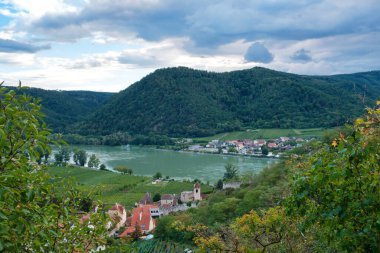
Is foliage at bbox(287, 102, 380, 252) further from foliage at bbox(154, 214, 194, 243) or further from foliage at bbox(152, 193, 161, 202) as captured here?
foliage at bbox(152, 193, 161, 202)

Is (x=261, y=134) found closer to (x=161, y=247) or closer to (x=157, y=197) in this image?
(x=157, y=197)

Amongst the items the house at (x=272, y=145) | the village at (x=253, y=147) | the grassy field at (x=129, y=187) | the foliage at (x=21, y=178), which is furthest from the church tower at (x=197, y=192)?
the house at (x=272, y=145)

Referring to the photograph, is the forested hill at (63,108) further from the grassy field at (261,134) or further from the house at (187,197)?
the house at (187,197)

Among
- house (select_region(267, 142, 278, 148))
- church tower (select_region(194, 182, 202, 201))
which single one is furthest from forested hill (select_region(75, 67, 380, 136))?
church tower (select_region(194, 182, 202, 201))

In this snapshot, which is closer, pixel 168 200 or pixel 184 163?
pixel 168 200

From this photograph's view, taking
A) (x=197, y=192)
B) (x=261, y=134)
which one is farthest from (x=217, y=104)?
(x=197, y=192)
